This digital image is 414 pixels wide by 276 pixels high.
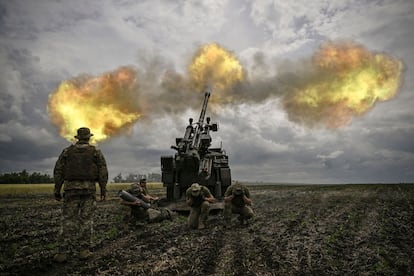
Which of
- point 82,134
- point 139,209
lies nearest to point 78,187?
point 82,134

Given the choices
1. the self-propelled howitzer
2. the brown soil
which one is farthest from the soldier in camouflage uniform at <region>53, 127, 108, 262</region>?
the self-propelled howitzer

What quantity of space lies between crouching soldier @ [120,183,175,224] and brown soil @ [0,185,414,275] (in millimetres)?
375

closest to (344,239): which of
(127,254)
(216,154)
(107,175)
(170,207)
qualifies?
(127,254)

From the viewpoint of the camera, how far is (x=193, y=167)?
44.6ft

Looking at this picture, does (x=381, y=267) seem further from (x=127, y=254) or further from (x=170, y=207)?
(x=170, y=207)

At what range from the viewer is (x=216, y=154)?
1489 cm

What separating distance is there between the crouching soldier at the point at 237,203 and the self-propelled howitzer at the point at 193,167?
3.40 m

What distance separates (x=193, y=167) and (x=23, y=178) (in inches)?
2094

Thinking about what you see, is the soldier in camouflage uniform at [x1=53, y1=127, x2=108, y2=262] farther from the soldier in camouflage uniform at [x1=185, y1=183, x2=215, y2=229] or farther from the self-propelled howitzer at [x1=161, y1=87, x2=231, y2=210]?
the self-propelled howitzer at [x1=161, y1=87, x2=231, y2=210]

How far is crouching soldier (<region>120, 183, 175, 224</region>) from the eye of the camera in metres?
9.73

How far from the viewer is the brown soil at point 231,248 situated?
551 centimetres

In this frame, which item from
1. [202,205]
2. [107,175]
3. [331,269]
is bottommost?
[331,269]

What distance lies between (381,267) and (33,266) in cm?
633

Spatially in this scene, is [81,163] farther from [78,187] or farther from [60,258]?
[60,258]
